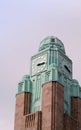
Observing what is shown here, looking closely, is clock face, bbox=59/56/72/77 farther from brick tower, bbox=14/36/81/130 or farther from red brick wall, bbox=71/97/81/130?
red brick wall, bbox=71/97/81/130

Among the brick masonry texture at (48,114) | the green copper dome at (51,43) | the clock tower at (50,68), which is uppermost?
the green copper dome at (51,43)

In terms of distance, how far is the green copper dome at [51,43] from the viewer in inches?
2112

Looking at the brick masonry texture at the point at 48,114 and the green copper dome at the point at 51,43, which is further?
the green copper dome at the point at 51,43

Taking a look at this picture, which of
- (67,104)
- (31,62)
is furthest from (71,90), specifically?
(31,62)

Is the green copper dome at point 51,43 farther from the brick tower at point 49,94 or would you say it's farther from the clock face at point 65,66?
the clock face at point 65,66

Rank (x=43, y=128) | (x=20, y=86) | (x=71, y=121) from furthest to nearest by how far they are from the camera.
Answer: (x=20, y=86) → (x=71, y=121) → (x=43, y=128)

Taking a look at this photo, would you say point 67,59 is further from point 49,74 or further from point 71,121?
point 71,121

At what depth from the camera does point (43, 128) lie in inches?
1809

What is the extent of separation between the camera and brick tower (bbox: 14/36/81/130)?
154 feet

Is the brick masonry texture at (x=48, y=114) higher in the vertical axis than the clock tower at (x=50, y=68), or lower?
lower

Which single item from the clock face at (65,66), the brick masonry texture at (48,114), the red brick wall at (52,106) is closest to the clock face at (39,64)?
the clock face at (65,66)

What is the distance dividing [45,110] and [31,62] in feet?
28.8

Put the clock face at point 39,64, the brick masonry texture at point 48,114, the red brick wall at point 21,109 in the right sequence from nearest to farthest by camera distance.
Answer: the brick masonry texture at point 48,114, the red brick wall at point 21,109, the clock face at point 39,64

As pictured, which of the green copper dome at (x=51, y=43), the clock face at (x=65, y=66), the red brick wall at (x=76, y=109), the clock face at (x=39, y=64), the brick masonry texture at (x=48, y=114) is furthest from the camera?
the green copper dome at (x=51, y=43)
